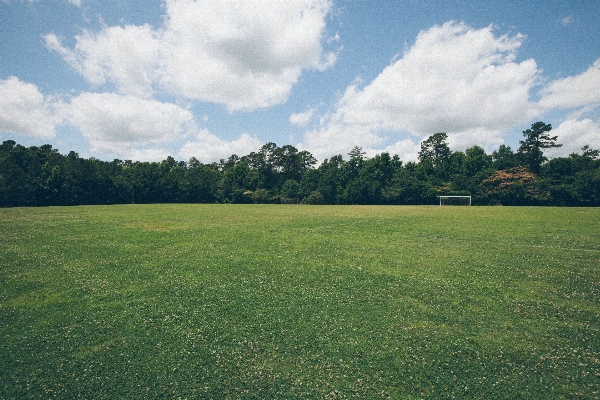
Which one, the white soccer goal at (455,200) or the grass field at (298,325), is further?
the white soccer goal at (455,200)

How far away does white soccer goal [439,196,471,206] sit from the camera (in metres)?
83.7

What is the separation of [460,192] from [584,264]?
81.1 m

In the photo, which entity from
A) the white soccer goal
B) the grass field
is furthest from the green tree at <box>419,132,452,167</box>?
the grass field

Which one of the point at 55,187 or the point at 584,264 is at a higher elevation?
the point at 55,187

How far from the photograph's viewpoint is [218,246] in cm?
1833

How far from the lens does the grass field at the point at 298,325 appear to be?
18.8 ft

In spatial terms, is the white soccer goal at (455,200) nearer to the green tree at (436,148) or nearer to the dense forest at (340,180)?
the dense forest at (340,180)

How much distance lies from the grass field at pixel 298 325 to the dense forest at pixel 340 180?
7671cm

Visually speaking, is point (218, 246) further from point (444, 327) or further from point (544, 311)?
point (544, 311)

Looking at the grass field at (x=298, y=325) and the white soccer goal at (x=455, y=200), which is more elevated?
the white soccer goal at (x=455, y=200)

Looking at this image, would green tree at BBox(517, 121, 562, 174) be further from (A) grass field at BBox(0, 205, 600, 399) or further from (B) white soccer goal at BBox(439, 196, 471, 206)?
(A) grass field at BBox(0, 205, 600, 399)

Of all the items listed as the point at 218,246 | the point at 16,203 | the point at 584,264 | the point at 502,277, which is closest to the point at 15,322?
the point at 218,246

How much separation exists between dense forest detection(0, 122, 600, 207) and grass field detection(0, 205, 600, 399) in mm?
76709

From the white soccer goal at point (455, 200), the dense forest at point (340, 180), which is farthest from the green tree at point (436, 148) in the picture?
the white soccer goal at point (455, 200)
